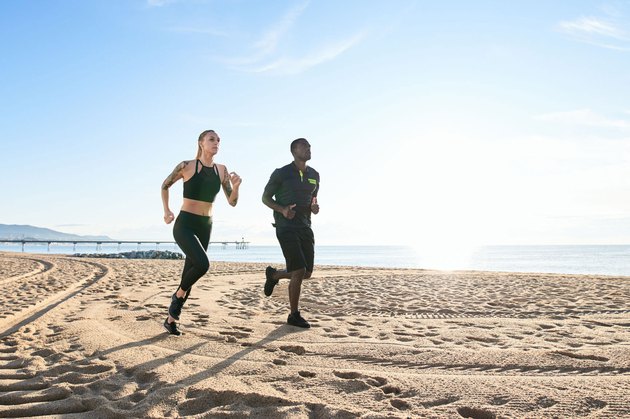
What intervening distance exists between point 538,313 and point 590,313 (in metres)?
0.72

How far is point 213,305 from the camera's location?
7.06 metres

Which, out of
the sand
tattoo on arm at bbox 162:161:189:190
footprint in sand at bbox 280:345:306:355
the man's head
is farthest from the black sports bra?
footprint in sand at bbox 280:345:306:355

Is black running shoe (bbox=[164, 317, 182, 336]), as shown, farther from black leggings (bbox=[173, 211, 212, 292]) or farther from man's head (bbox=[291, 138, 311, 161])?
man's head (bbox=[291, 138, 311, 161])

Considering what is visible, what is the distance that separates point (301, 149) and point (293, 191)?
522 millimetres

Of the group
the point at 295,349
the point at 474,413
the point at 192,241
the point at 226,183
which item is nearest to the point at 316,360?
the point at 295,349

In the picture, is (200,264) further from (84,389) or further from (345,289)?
(345,289)

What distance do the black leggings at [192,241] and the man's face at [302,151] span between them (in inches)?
51.7

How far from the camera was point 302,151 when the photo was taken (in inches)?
217

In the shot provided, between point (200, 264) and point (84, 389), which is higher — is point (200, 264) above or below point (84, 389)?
above

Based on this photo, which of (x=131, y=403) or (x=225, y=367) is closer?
(x=131, y=403)

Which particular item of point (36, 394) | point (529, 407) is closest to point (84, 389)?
point (36, 394)

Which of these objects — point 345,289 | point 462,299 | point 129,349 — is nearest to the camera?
point 129,349

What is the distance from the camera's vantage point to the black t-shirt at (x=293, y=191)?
18.0 ft

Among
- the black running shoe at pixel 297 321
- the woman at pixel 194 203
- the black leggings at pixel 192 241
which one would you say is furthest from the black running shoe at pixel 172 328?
the black running shoe at pixel 297 321
